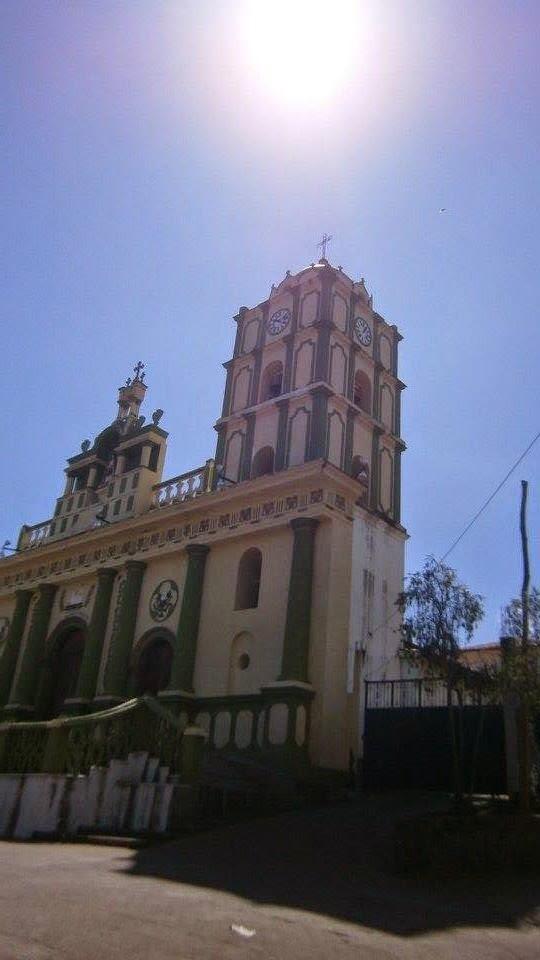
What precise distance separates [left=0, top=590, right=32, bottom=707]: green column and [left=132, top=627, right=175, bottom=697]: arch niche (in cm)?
649

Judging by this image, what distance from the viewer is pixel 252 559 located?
67.3 feet

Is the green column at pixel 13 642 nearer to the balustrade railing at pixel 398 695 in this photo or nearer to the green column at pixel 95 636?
the green column at pixel 95 636

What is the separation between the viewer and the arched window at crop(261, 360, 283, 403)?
2491 cm

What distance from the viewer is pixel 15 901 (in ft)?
20.4

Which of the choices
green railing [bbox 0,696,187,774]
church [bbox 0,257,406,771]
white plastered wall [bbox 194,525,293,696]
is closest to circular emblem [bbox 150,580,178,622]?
church [bbox 0,257,406,771]

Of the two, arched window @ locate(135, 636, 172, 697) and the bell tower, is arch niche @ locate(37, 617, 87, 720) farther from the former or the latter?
the bell tower

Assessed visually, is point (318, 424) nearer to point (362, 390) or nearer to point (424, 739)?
point (362, 390)

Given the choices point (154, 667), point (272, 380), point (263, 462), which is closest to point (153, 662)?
point (154, 667)

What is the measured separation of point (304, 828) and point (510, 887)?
163 inches

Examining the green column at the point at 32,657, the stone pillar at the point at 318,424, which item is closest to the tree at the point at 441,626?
the stone pillar at the point at 318,424

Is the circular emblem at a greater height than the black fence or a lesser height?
greater

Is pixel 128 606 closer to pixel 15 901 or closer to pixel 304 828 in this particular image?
pixel 304 828

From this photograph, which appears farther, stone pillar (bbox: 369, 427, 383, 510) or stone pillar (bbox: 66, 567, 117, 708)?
stone pillar (bbox: 369, 427, 383, 510)

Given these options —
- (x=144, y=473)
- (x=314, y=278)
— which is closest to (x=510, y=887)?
(x=144, y=473)
